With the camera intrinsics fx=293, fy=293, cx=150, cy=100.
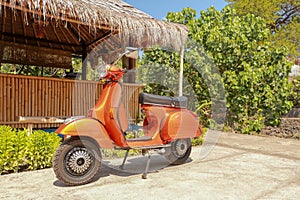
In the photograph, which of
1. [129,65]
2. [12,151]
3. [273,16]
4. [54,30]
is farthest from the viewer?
[273,16]

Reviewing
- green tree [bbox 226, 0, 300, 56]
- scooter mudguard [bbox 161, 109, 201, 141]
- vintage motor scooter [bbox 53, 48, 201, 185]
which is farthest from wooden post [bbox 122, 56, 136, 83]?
green tree [bbox 226, 0, 300, 56]

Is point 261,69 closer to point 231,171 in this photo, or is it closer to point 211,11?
point 211,11

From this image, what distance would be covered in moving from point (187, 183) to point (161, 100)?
1217mm

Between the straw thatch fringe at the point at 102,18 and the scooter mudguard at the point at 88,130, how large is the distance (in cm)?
244

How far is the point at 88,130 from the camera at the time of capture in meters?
3.37

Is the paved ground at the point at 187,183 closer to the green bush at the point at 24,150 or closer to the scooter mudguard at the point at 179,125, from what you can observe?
the green bush at the point at 24,150

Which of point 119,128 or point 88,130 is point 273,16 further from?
point 88,130

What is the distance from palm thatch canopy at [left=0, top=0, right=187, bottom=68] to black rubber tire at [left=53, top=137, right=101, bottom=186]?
8.72 ft

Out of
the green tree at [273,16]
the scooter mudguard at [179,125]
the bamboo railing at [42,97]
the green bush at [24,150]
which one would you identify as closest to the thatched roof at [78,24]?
the bamboo railing at [42,97]

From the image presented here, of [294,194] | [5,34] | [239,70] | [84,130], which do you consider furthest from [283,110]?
[5,34]

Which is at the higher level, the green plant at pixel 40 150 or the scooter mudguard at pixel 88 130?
the scooter mudguard at pixel 88 130

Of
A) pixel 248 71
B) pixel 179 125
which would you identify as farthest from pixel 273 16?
pixel 179 125

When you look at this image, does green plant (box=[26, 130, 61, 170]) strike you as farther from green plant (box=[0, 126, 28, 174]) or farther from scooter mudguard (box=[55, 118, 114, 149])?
scooter mudguard (box=[55, 118, 114, 149])

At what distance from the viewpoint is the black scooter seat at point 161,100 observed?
3936 millimetres
